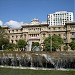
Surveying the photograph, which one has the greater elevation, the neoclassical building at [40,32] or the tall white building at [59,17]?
the tall white building at [59,17]

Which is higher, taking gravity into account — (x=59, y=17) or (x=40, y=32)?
(x=59, y=17)

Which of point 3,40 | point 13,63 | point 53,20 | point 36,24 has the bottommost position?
point 13,63

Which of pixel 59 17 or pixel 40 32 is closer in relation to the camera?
pixel 40 32

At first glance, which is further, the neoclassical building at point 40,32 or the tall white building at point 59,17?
the tall white building at point 59,17

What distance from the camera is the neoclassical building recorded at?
252ft

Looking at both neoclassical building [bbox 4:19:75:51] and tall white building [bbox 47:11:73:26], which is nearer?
neoclassical building [bbox 4:19:75:51]

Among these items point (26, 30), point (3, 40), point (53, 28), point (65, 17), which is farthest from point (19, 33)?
point (65, 17)

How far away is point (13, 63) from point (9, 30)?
53.4 meters

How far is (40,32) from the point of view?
81.9 meters

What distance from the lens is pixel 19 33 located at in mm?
87188

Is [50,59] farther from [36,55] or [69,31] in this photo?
[69,31]

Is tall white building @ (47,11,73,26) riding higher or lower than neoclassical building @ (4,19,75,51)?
higher

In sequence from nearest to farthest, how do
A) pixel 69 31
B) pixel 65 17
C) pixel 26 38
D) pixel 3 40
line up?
1. pixel 3 40
2. pixel 69 31
3. pixel 26 38
4. pixel 65 17

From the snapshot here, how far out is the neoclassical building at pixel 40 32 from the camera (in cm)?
7694
